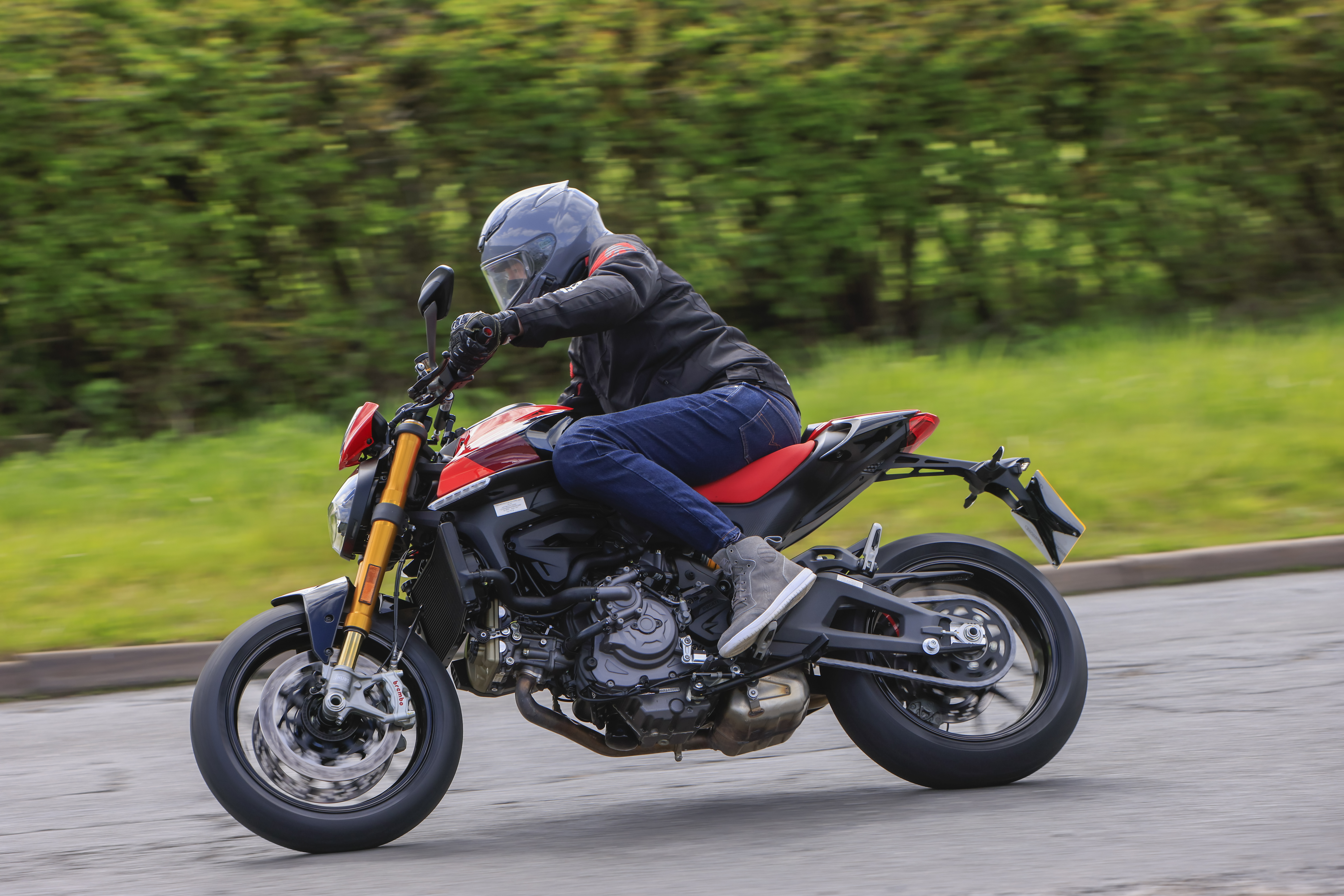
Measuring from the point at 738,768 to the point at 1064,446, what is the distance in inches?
167

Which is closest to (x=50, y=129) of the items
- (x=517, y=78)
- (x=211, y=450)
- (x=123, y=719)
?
(x=211, y=450)

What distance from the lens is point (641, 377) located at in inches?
171

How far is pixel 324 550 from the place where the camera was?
7.40 meters

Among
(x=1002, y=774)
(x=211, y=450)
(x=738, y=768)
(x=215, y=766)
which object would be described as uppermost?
(x=215, y=766)

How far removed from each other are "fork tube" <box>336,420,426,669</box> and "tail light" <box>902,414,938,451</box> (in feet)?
4.74

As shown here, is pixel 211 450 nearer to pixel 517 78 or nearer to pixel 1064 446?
pixel 517 78

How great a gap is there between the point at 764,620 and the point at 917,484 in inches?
170

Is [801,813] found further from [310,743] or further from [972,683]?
[310,743]

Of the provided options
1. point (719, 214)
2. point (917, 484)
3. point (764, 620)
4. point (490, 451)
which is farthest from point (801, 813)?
point (719, 214)

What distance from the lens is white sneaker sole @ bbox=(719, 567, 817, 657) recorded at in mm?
3920

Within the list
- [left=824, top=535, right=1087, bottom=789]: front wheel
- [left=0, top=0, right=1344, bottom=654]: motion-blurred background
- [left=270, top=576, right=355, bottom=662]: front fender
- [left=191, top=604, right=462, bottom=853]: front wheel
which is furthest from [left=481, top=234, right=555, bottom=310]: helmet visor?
[left=0, top=0, right=1344, bottom=654]: motion-blurred background

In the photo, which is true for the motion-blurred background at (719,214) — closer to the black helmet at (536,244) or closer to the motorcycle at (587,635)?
the motorcycle at (587,635)

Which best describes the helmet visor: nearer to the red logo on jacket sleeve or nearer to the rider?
the rider

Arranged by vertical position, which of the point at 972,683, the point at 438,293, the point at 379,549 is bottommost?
the point at 972,683
